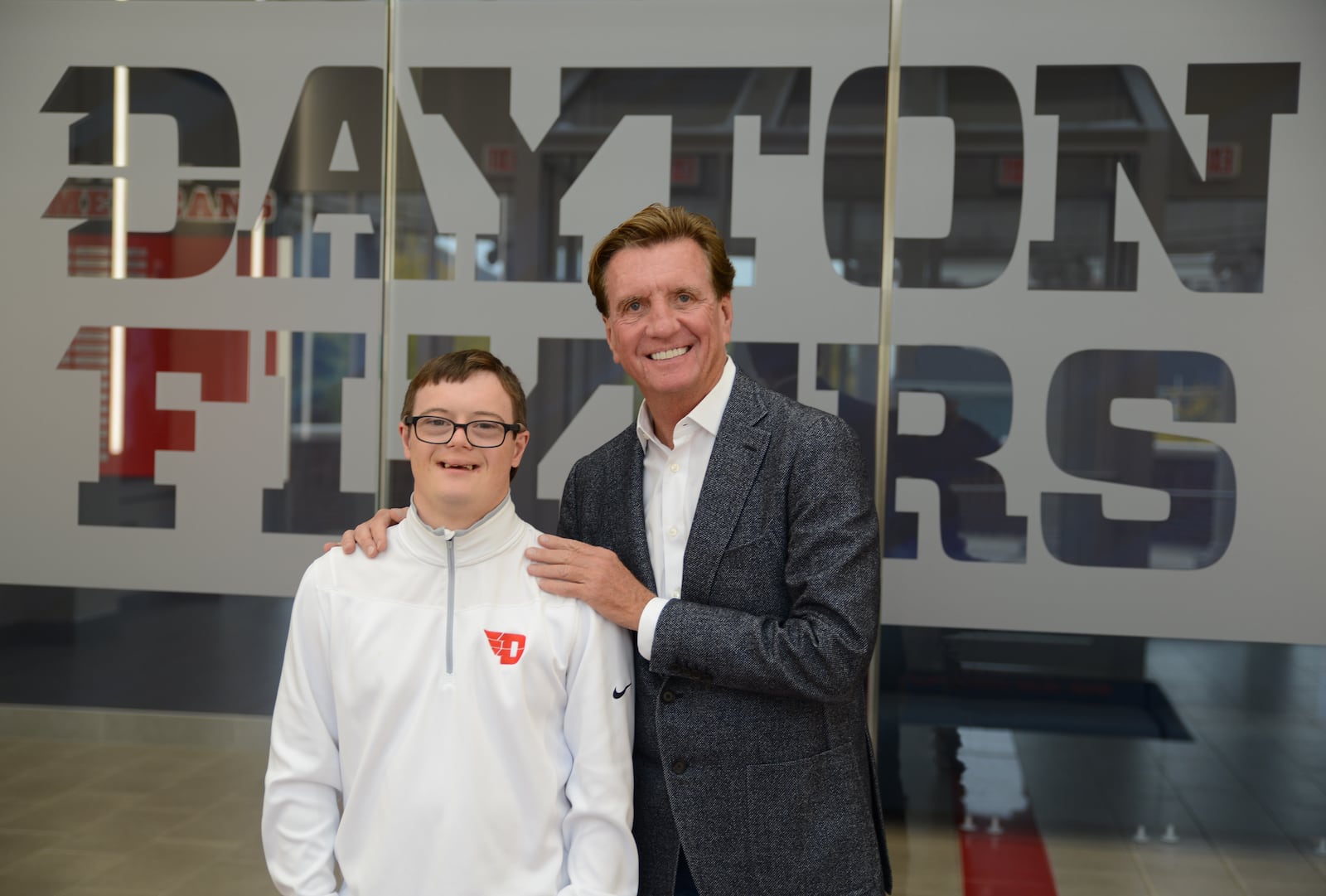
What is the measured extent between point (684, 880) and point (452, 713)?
19.8 inches

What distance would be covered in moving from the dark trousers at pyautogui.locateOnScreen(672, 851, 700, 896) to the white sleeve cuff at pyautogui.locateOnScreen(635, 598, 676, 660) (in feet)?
1.18

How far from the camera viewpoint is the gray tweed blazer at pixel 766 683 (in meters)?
1.70

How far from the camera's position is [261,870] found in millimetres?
3512

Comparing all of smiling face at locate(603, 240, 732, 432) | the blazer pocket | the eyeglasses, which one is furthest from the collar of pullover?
the blazer pocket

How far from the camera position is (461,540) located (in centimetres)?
174

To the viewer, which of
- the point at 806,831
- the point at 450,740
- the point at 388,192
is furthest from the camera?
the point at 388,192

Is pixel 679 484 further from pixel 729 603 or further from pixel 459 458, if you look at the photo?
pixel 459 458

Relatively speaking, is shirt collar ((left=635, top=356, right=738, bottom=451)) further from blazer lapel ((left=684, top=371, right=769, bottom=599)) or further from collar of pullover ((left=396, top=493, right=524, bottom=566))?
collar of pullover ((left=396, top=493, right=524, bottom=566))

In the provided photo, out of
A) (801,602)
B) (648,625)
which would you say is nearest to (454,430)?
(648,625)

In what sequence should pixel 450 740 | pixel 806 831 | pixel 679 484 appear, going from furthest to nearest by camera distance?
pixel 679 484 < pixel 806 831 < pixel 450 740

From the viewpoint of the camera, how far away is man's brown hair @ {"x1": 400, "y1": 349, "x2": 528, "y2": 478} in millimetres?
1732

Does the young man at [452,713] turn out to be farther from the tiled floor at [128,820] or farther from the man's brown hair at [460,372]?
the tiled floor at [128,820]

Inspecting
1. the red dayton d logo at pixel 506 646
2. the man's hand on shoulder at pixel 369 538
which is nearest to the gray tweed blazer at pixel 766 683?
the red dayton d logo at pixel 506 646

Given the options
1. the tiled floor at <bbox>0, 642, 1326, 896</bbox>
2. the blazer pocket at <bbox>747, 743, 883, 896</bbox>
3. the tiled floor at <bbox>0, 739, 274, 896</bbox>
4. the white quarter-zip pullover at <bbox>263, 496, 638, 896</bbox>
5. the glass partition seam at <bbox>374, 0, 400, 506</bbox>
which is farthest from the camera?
the glass partition seam at <bbox>374, 0, 400, 506</bbox>
